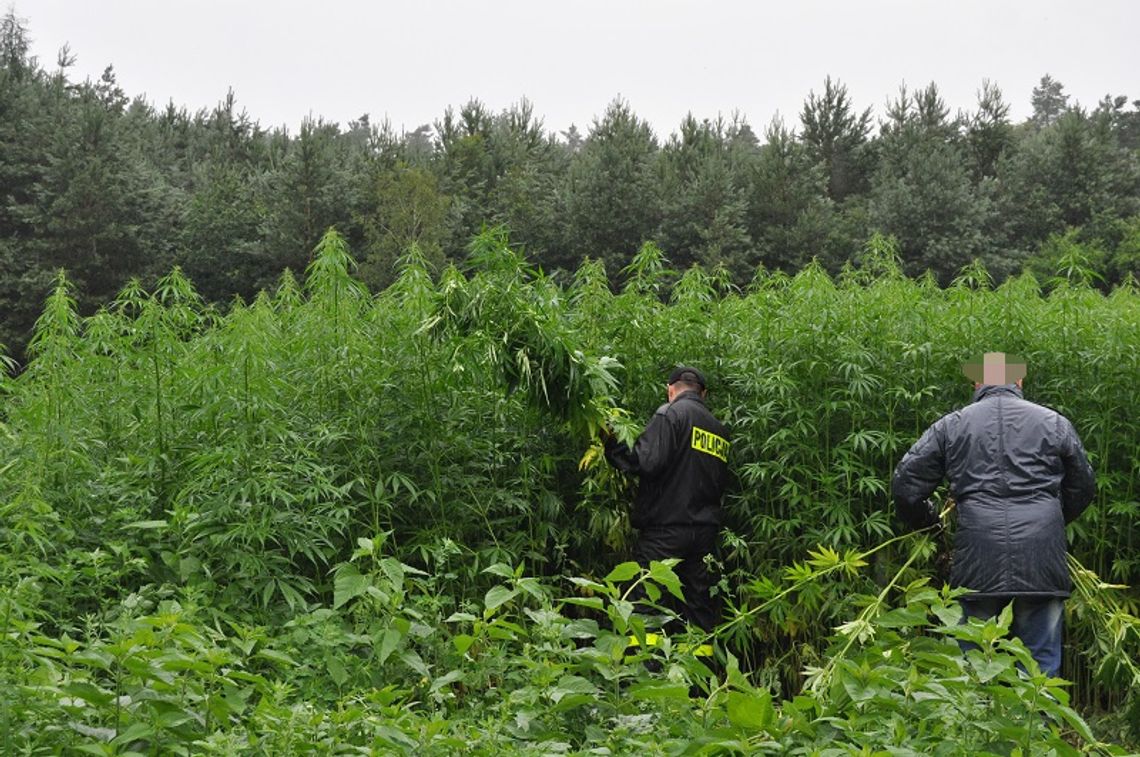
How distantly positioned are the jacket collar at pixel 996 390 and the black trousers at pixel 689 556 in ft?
4.67

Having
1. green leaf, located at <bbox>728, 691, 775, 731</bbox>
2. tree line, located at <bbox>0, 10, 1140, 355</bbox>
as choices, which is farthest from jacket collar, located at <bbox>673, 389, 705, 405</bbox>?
tree line, located at <bbox>0, 10, 1140, 355</bbox>

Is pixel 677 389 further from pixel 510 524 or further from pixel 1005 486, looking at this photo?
pixel 1005 486

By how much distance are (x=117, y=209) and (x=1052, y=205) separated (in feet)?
73.9

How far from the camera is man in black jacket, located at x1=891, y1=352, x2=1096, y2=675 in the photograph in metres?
4.30

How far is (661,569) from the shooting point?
8.79 ft

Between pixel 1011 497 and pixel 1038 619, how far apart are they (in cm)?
49

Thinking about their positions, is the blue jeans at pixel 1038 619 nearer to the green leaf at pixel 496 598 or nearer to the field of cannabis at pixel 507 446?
the field of cannabis at pixel 507 446

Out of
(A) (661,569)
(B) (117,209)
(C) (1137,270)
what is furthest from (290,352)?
(C) (1137,270)

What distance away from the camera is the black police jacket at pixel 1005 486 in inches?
169

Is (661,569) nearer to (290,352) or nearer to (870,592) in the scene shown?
(870,592)

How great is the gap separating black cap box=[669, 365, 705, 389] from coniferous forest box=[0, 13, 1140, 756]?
0.28 m

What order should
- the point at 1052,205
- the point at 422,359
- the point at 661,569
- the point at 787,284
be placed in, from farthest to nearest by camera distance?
the point at 1052,205, the point at 787,284, the point at 422,359, the point at 661,569

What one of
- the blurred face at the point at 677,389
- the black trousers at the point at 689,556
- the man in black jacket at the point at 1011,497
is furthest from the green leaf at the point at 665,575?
the blurred face at the point at 677,389

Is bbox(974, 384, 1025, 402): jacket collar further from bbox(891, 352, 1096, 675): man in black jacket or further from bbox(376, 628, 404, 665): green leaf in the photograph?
bbox(376, 628, 404, 665): green leaf
